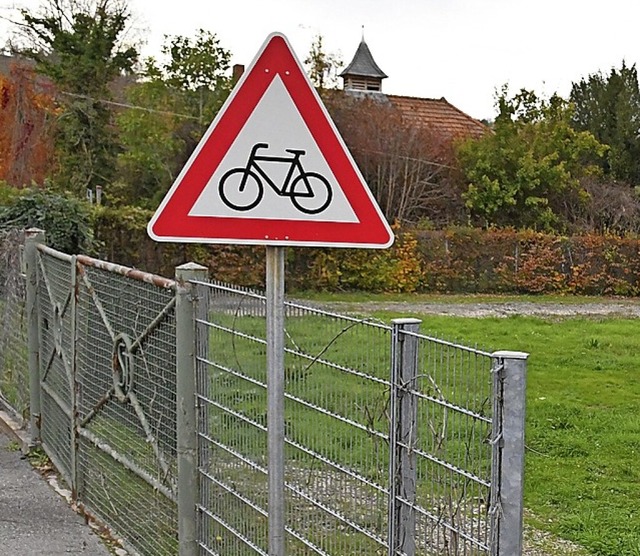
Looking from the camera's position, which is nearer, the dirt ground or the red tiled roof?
the dirt ground

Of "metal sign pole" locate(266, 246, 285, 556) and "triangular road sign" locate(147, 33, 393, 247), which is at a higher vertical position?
"triangular road sign" locate(147, 33, 393, 247)

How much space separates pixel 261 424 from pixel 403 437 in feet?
2.73

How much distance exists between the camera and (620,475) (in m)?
6.16

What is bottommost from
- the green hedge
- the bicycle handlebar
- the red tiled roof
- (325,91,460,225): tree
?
the green hedge

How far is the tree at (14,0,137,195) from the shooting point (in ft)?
78.7

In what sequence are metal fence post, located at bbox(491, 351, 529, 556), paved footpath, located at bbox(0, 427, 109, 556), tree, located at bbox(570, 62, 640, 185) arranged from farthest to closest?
tree, located at bbox(570, 62, 640, 185) → paved footpath, located at bbox(0, 427, 109, 556) → metal fence post, located at bbox(491, 351, 529, 556)

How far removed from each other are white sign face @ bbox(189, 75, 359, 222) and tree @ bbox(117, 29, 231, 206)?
72.6 feet

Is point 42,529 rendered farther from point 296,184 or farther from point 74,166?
point 74,166

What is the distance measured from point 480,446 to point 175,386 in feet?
6.35

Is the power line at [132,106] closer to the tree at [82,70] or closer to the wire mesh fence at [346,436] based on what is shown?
the tree at [82,70]

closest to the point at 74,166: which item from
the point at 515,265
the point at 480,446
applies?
the point at 515,265

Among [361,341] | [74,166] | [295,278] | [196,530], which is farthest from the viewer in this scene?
[74,166]

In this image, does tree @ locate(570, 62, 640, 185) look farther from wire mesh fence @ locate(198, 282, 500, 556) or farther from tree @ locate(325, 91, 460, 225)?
wire mesh fence @ locate(198, 282, 500, 556)

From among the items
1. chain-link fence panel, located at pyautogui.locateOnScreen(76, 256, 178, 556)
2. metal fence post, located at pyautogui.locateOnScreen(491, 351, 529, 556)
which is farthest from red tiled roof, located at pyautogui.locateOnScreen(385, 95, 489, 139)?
metal fence post, located at pyautogui.locateOnScreen(491, 351, 529, 556)
